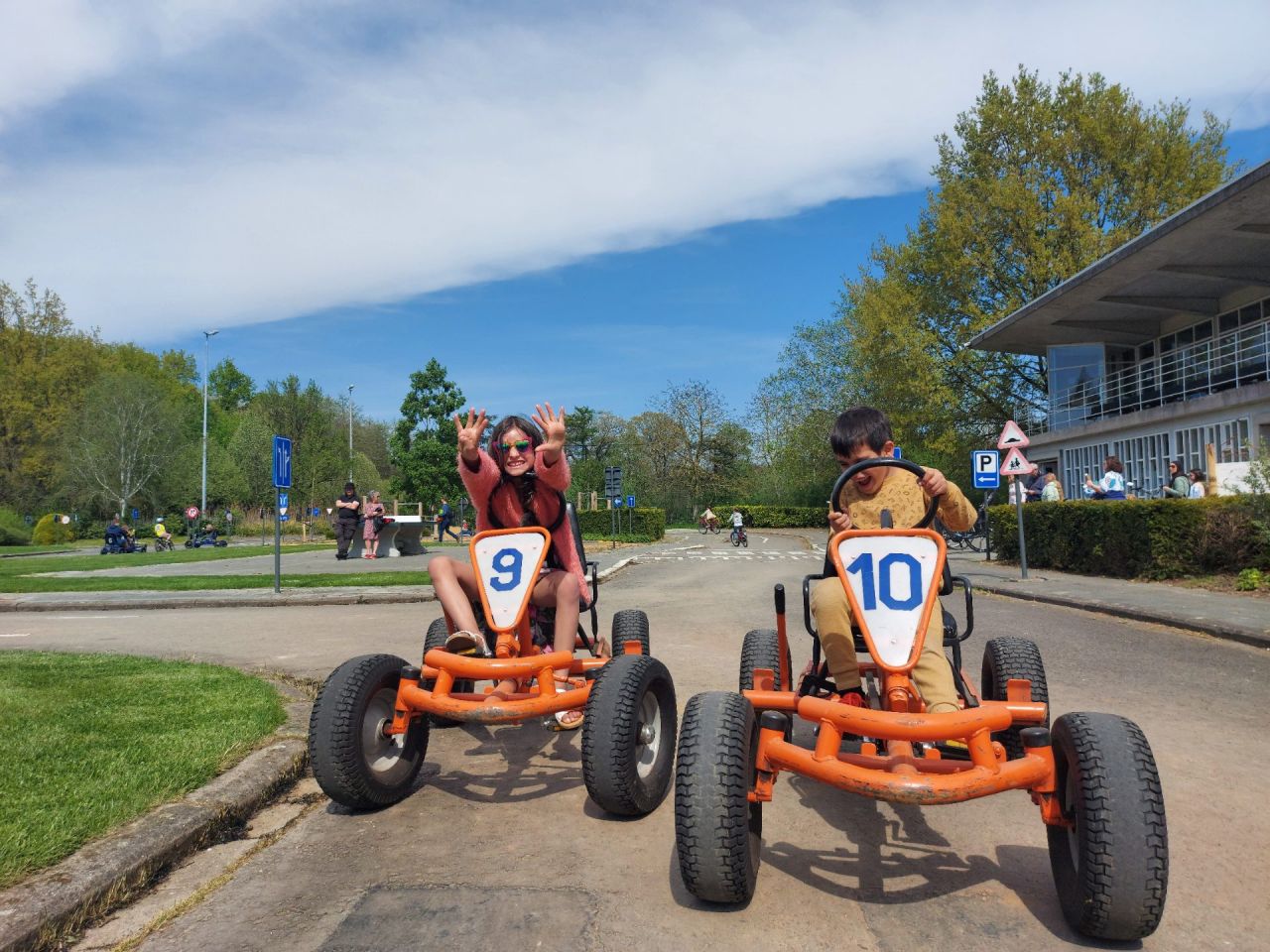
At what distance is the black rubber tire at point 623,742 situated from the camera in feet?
11.7

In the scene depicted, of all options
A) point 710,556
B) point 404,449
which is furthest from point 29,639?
point 404,449

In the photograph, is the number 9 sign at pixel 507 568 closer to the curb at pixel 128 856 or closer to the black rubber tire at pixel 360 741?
the black rubber tire at pixel 360 741

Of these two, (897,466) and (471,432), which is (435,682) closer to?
(471,432)

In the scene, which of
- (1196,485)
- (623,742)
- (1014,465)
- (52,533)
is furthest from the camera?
(52,533)

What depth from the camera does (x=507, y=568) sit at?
4.40 m

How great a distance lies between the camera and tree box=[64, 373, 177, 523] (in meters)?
55.2

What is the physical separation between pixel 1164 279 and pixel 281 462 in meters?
21.3

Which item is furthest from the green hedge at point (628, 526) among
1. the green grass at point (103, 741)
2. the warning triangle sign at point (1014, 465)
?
the green grass at point (103, 741)

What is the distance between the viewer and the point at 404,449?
55.9m

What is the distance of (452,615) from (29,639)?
313 inches

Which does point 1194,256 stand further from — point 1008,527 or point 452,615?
point 452,615

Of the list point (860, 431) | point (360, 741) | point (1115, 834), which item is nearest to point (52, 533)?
point (360, 741)

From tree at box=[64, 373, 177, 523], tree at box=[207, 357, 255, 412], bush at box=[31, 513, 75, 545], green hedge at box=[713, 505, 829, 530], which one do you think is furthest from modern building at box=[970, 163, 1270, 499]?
tree at box=[207, 357, 255, 412]

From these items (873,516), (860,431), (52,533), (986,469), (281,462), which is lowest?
(52,533)
